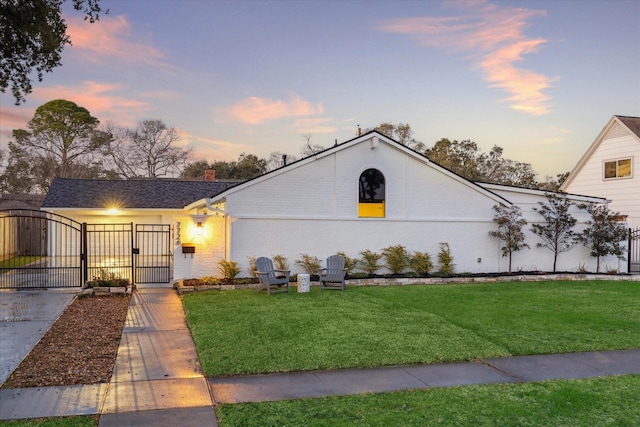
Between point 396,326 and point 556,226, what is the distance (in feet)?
36.0

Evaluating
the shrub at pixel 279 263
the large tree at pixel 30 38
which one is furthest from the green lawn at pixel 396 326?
the large tree at pixel 30 38

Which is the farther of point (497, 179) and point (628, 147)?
point (497, 179)

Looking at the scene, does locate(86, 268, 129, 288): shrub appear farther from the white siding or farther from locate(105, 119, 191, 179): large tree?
locate(105, 119, 191, 179): large tree

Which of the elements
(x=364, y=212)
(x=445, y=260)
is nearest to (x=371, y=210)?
(x=364, y=212)

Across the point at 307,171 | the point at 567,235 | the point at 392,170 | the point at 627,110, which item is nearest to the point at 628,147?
the point at 627,110

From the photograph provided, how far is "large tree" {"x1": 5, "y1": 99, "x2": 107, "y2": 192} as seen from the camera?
3997cm

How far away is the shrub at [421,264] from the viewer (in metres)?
15.9

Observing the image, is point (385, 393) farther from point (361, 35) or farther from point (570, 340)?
point (361, 35)

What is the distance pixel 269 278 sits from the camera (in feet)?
41.1

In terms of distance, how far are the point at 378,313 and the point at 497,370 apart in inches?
154

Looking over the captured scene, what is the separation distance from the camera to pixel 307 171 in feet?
51.1

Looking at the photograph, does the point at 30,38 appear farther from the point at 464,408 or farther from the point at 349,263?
the point at 349,263

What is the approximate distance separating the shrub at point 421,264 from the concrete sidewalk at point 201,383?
873 cm

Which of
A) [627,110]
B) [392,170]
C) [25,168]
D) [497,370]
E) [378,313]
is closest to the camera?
[497,370]
